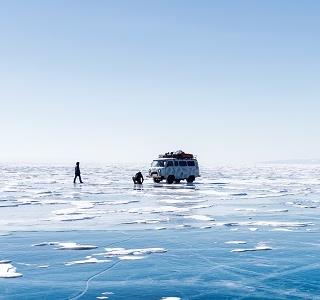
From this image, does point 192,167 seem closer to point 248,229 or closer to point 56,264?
point 248,229

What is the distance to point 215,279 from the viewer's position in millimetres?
9438

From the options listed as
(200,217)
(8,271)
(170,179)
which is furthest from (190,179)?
(8,271)

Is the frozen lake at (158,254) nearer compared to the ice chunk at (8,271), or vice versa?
the frozen lake at (158,254)

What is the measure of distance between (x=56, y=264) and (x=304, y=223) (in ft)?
32.9

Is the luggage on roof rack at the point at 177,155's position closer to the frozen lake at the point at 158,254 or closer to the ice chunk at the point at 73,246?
the frozen lake at the point at 158,254

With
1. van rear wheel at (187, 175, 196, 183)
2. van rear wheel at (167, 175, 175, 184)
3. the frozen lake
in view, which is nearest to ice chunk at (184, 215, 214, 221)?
the frozen lake

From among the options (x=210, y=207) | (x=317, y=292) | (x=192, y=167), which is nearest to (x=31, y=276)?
(x=317, y=292)

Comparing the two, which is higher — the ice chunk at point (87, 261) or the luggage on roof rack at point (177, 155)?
the luggage on roof rack at point (177, 155)

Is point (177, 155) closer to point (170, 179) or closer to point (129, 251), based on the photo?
point (170, 179)

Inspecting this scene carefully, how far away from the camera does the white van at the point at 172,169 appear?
42.4 m

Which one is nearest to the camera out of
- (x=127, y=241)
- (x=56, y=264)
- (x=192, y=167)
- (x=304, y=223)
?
(x=56, y=264)

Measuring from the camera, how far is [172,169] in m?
42.7

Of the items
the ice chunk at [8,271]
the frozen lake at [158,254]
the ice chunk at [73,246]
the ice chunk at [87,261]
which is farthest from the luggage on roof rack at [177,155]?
the ice chunk at [8,271]

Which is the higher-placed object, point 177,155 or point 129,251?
point 177,155
